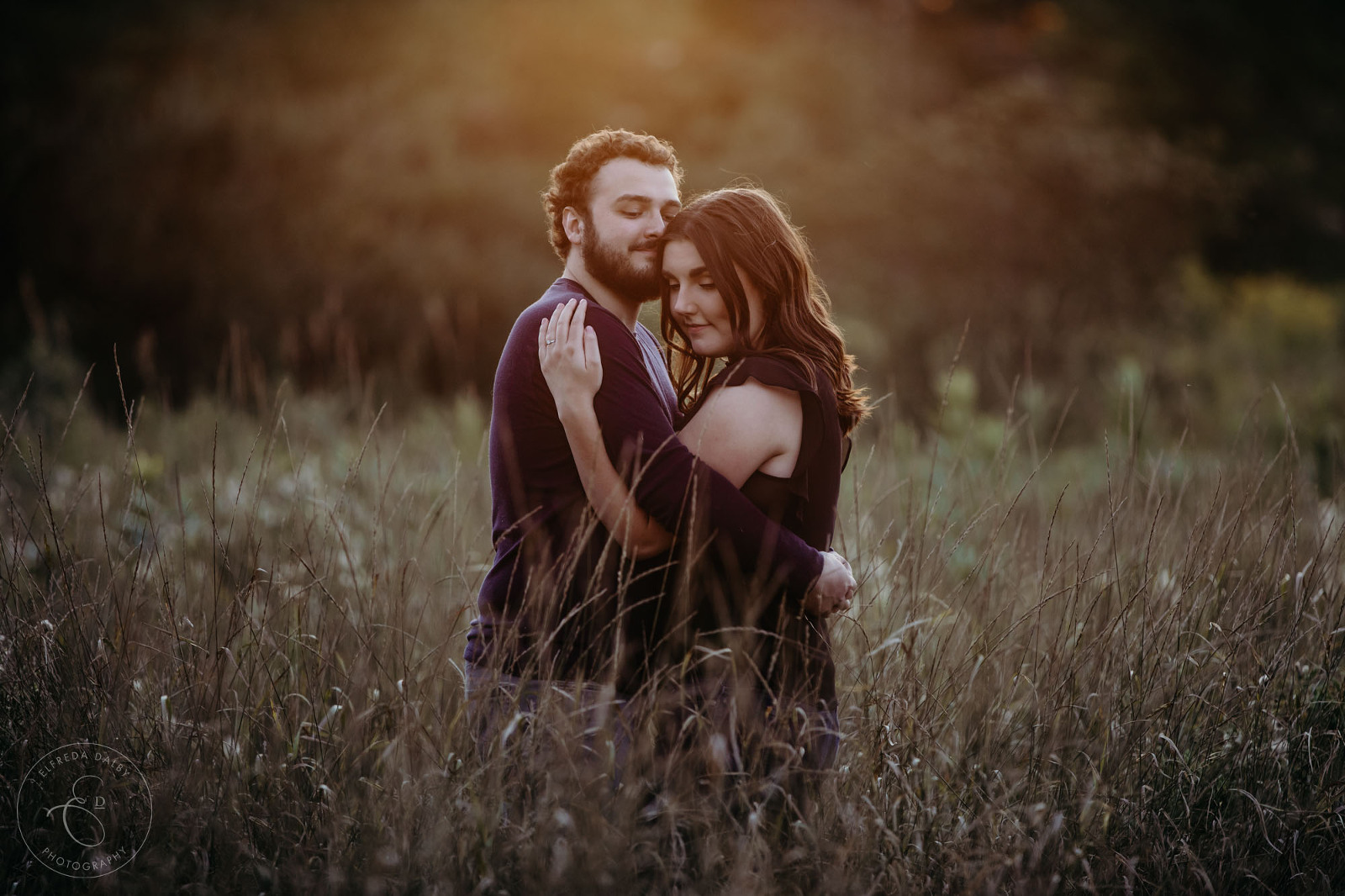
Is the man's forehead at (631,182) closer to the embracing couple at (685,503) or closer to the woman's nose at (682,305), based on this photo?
the embracing couple at (685,503)

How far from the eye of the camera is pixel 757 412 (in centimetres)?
224

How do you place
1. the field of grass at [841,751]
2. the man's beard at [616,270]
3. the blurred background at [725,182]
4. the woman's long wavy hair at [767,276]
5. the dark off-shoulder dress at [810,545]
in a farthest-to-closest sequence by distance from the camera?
the blurred background at [725,182]
the man's beard at [616,270]
the woman's long wavy hair at [767,276]
the dark off-shoulder dress at [810,545]
the field of grass at [841,751]

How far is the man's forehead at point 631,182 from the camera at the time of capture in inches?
105

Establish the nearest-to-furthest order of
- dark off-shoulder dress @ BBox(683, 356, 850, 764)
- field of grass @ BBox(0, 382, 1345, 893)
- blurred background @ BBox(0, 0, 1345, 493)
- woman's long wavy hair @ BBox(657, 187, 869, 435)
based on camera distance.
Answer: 1. field of grass @ BBox(0, 382, 1345, 893)
2. dark off-shoulder dress @ BBox(683, 356, 850, 764)
3. woman's long wavy hair @ BBox(657, 187, 869, 435)
4. blurred background @ BBox(0, 0, 1345, 493)

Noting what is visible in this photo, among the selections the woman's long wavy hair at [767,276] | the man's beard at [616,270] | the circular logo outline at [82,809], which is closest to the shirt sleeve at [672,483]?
the woman's long wavy hair at [767,276]

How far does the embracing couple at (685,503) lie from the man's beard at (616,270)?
11mm

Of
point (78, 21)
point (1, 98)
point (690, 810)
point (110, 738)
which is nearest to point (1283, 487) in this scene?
point (690, 810)

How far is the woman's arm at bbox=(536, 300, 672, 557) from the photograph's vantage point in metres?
2.26

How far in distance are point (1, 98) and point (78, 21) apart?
3247 millimetres

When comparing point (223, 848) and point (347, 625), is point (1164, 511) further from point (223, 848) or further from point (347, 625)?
point (223, 848)

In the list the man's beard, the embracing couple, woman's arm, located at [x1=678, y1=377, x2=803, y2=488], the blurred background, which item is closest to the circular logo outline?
the embracing couple

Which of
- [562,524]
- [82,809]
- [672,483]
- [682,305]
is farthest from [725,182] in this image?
[82,809]

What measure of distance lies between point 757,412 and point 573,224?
86 centimetres

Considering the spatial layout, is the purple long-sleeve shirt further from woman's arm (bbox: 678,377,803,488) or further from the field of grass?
the field of grass
